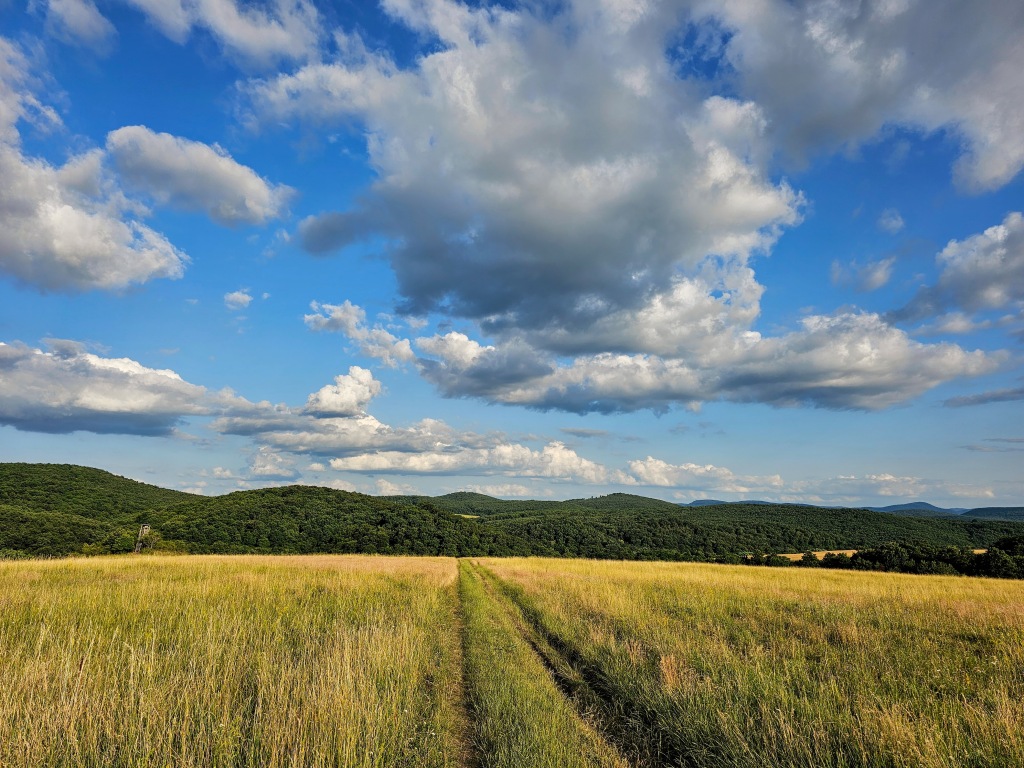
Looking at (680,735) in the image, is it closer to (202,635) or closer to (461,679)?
(461,679)

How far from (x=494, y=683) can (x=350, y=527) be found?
7116 centimetres

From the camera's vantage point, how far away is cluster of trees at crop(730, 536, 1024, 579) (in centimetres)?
3800

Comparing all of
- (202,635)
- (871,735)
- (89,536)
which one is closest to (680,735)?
(871,735)

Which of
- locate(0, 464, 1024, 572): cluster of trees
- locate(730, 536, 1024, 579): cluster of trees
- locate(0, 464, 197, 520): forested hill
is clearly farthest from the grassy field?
locate(0, 464, 197, 520): forested hill

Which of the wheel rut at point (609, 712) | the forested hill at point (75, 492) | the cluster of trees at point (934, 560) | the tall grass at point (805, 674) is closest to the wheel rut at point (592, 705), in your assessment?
the wheel rut at point (609, 712)

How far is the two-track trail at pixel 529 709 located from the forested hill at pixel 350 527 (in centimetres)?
5292

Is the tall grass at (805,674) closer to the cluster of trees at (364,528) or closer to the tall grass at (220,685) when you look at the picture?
the tall grass at (220,685)

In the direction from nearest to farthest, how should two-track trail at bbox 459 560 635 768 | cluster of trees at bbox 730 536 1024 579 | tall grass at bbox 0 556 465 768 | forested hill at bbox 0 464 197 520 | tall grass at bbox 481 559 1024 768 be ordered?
1. tall grass at bbox 0 556 465 768
2. two-track trail at bbox 459 560 635 768
3. tall grass at bbox 481 559 1024 768
4. cluster of trees at bbox 730 536 1024 579
5. forested hill at bbox 0 464 197 520

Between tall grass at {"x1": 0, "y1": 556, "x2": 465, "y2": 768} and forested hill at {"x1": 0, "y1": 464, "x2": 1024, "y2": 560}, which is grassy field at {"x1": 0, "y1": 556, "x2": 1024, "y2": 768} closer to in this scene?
tall grass at {"x1": 0, "y1": 556, "x2": 465, "y2": 768}

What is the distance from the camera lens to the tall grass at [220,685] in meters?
4.93

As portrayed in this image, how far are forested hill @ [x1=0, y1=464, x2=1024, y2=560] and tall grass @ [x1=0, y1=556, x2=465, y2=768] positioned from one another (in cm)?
4778

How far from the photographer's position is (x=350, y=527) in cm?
7206

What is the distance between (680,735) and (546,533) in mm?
85763

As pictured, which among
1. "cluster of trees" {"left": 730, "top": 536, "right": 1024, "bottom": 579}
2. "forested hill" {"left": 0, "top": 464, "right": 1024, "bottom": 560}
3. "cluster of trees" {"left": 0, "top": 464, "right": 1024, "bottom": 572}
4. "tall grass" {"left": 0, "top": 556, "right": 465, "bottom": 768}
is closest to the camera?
"tall grass" {"left": 0, "top": 556, "right": 465, "bottom": 768}
